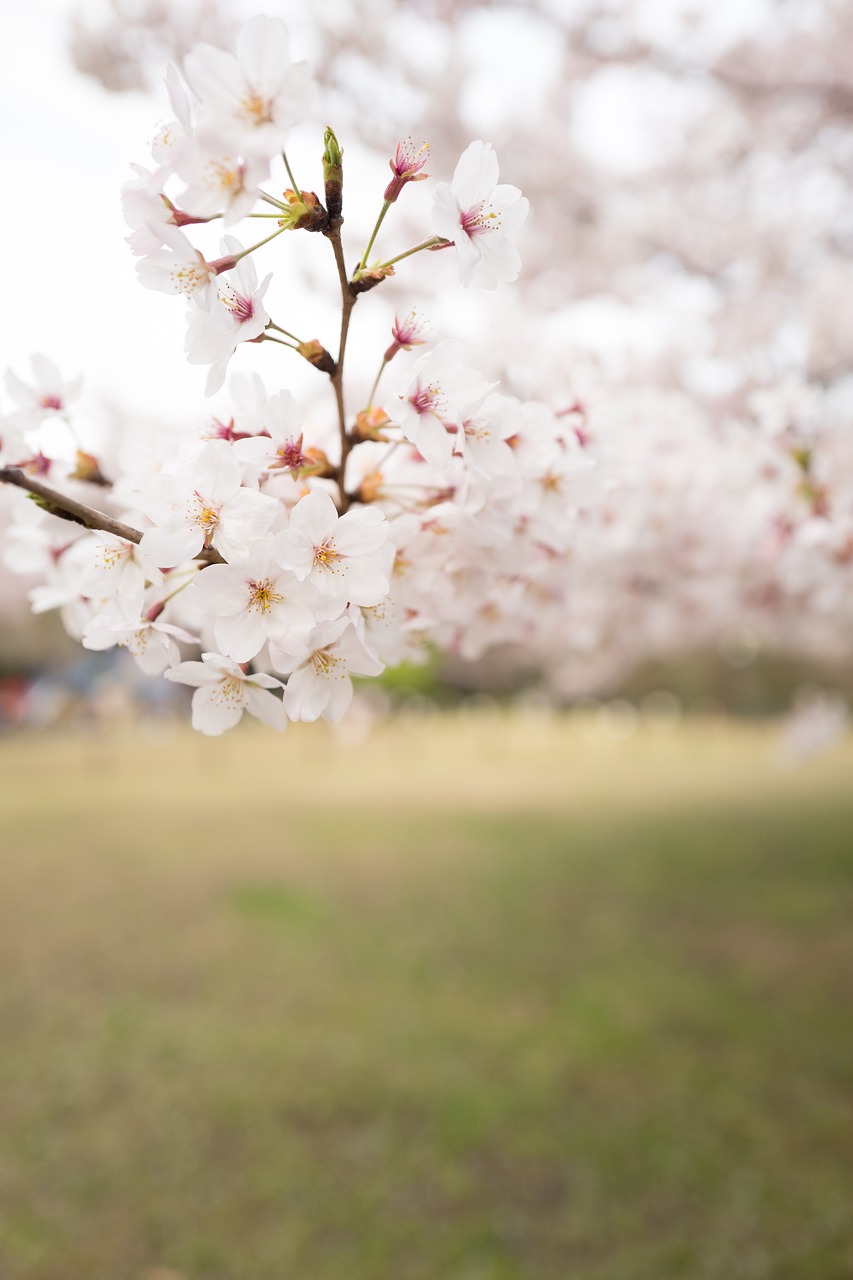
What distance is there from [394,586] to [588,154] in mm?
4948

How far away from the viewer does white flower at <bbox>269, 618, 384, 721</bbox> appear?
32.1 inches

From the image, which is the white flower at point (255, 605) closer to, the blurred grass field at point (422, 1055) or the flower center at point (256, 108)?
the flower center at point (256, 108)

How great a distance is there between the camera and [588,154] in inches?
202

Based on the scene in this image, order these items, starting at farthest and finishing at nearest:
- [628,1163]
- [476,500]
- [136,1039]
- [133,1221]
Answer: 1. [136,1039]
2. [628,1163]
3. [133,1221]
4. [476,500]

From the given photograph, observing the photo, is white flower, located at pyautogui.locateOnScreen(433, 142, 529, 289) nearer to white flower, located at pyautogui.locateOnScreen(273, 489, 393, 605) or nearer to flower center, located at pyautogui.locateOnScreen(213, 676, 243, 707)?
white flower, located at pyautogui.locateOnScreen(273, 489, 393, 605)

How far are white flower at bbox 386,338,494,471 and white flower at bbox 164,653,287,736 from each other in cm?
25

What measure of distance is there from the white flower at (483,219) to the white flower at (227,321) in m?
0.16

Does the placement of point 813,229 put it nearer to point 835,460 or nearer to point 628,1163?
point 835,460

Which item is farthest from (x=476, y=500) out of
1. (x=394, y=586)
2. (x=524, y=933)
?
(x=524, y=933)

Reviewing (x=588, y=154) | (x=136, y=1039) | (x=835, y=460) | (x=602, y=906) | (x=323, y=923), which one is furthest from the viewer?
(x=602, y=906)

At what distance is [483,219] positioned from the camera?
30.7 inches

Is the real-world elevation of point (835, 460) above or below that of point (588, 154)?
below

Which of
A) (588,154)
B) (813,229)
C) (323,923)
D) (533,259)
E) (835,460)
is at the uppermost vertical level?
(588,154)

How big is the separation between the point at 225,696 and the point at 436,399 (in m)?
0.34
